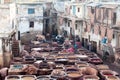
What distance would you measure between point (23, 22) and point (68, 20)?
23.1 ft

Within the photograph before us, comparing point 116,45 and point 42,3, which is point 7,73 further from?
point 42,3

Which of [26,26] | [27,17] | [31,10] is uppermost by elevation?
[31,10]

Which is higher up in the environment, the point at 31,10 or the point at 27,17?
the point at 31,10

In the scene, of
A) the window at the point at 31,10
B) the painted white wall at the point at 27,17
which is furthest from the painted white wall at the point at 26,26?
the window at the point at 31,10

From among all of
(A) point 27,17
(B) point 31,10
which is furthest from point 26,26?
(B) point 31,10

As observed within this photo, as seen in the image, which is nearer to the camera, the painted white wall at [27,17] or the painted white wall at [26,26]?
the painted white wall at [26,26]

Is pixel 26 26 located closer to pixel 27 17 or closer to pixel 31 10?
pixel 27 17

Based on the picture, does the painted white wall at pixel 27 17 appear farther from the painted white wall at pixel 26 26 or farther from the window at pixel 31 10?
the window at pixel 31 10

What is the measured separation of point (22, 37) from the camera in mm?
44625

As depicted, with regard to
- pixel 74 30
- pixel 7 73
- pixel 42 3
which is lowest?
pixel 7 73

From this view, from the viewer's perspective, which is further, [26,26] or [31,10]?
[31,10]

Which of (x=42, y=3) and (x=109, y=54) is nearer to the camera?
(x=109, y=54)

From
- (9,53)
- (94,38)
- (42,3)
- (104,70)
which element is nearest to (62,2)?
(42,3)

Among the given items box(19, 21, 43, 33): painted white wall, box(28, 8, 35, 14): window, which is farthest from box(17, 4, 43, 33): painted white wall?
box(28, 8, 35, 14): window
